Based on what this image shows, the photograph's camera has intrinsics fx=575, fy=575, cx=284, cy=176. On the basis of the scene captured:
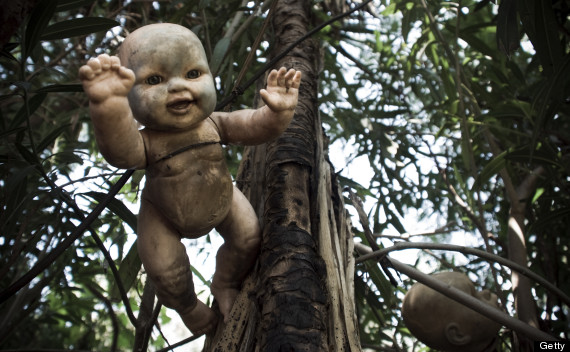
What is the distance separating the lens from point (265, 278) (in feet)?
3.85

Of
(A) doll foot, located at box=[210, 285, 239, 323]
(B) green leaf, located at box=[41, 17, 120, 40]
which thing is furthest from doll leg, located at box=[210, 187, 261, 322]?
(B) green leaf, located at box=[41, 17, 120, 40]

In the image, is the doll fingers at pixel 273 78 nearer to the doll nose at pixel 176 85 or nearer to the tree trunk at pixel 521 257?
the doll nose at pixel 176 85

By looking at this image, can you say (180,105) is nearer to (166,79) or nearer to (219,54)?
(166,79)

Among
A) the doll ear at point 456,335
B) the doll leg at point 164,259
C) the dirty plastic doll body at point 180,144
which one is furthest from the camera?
the doll ear at point 456,335

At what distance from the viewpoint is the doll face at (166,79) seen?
119cm

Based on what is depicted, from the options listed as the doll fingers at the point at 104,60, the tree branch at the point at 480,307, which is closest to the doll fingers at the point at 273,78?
the doll fingers at the point at 104,60

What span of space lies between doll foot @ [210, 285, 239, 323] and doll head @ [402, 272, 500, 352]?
757 millimetres

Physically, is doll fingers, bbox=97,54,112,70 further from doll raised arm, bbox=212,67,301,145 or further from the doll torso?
doll raised arm, bbox=212,67,301,145

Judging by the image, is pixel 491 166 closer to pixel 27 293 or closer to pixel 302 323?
pixel 302 323

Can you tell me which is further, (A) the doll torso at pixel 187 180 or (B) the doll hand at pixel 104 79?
(A) the doll torso at pixel 187 180

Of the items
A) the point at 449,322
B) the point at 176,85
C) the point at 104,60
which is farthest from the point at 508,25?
the point at 104,60

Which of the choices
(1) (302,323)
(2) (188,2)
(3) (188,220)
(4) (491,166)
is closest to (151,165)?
(3) (188,220)

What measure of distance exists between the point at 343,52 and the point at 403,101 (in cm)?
52

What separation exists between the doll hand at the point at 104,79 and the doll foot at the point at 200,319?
543 mm
